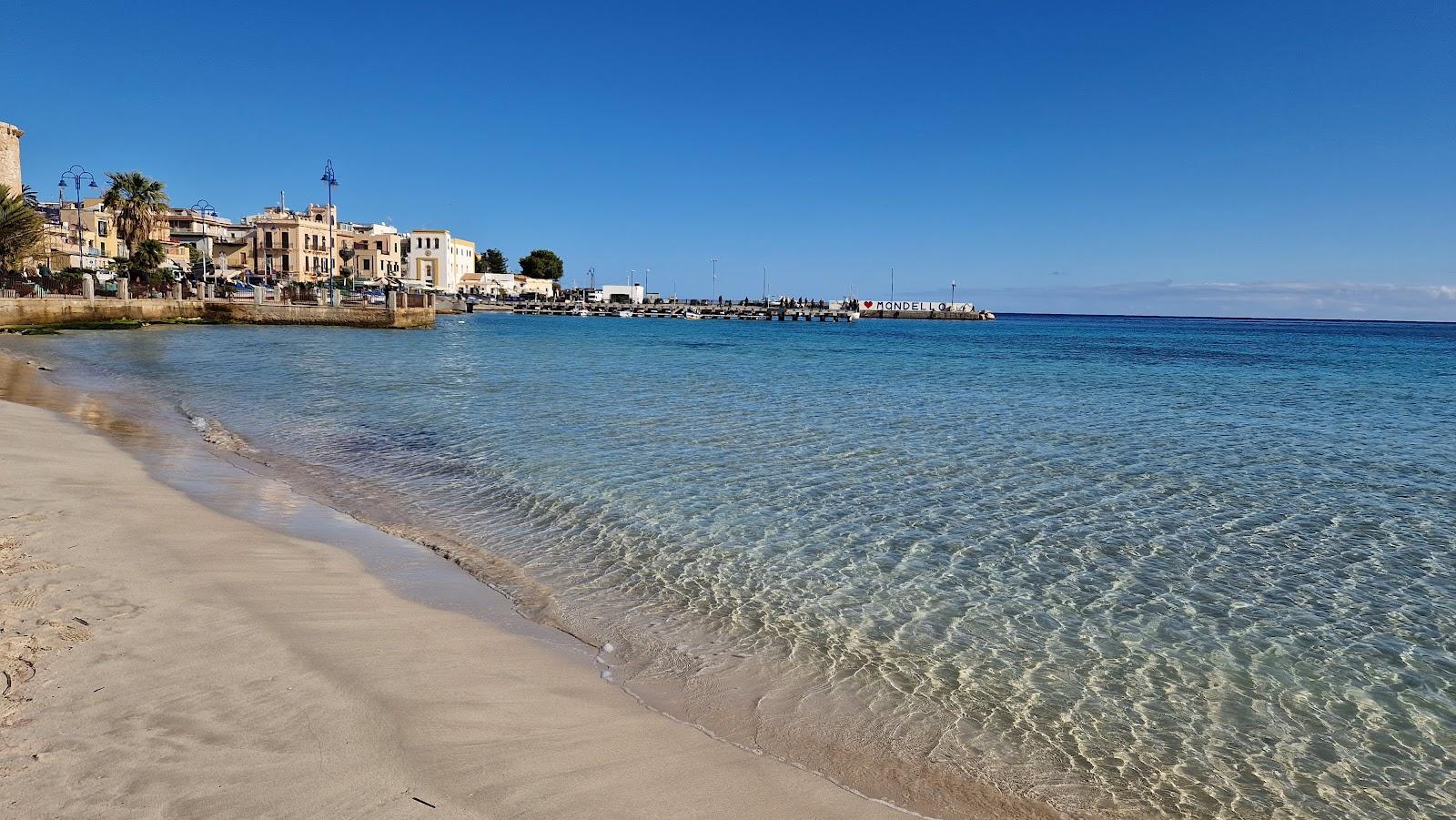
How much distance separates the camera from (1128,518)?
8320mm

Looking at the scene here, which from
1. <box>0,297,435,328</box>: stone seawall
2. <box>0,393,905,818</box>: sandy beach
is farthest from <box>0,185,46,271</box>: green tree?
<box>0,393,905,818</box>: sandy beach

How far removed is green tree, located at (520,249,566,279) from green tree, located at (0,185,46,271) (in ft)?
331

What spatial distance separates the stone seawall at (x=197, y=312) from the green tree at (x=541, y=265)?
87706 millimetres

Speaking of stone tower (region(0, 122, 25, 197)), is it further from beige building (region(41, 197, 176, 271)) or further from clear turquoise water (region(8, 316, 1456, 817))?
clear turquoise water (region(8, 316, 1456, 817))

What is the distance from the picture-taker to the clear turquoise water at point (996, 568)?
399cm

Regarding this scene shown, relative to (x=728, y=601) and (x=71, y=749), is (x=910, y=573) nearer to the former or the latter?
(x=728, y=601)

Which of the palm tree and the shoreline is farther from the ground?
the palm tree

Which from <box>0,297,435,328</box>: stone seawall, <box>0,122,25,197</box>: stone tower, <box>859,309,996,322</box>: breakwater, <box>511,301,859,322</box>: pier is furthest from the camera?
<box>859,309,996,322</box>: breakwater

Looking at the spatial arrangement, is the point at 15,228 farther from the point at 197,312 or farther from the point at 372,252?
the point at 372,252

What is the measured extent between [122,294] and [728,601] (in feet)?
156

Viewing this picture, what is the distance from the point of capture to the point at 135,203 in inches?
2146

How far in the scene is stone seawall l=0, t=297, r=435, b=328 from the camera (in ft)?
114

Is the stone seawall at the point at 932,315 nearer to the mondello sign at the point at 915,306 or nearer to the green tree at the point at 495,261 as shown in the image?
the mondello sign at the point at 915,306

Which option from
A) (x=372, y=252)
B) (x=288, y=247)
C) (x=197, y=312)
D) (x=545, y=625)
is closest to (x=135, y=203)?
(x=197, y=312)
